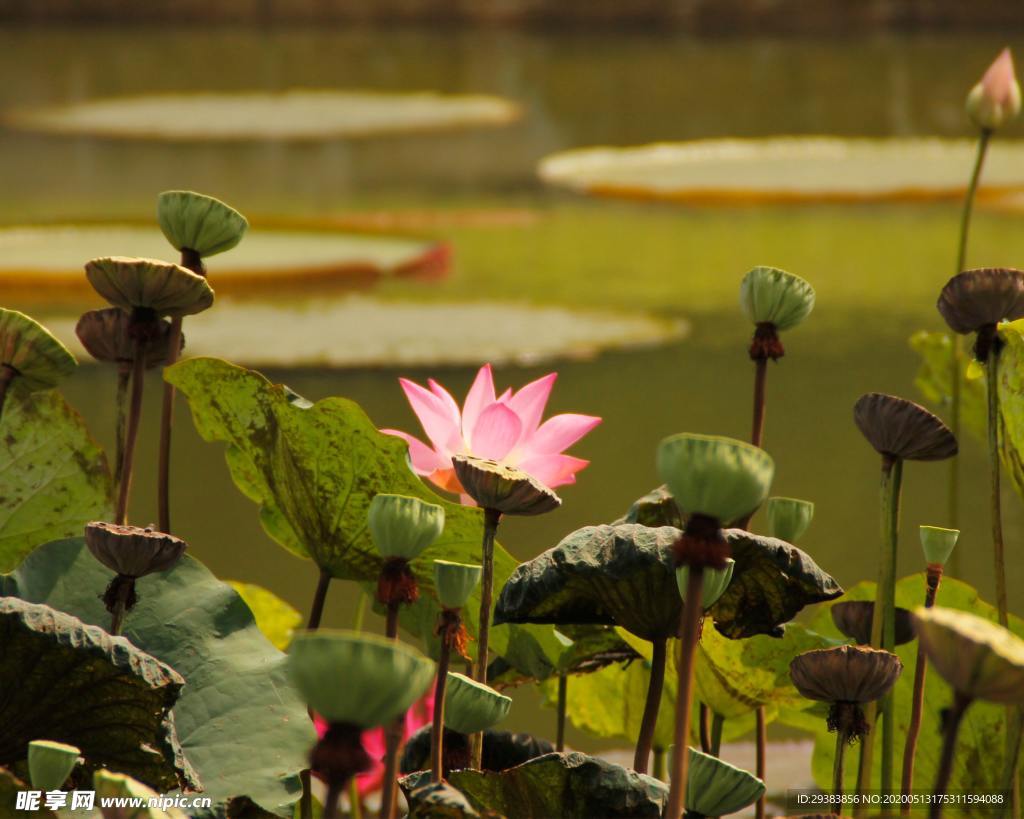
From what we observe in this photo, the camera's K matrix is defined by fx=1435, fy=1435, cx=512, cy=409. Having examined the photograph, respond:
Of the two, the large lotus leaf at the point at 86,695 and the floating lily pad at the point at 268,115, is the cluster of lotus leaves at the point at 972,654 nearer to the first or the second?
the large lotus leaf at the point at 86,695

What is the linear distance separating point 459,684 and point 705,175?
11.2ft

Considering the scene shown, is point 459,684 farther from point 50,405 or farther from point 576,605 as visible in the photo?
point 50,405

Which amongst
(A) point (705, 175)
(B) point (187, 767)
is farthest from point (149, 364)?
(A) point (705, 175)

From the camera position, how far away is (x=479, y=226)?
3053 mm

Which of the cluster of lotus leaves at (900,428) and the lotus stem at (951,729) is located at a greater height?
the cluster of lotus leaves at (900,428)

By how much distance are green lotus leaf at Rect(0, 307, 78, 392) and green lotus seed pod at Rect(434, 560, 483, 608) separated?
12 centimetres

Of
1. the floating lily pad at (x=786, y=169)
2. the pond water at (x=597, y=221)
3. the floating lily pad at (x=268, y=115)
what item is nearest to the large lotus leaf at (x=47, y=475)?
the pond water at (x=597, y=221)

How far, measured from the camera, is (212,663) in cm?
40

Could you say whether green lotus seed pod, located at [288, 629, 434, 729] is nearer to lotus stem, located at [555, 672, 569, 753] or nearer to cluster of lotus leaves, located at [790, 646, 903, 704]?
cluster of lotus leaves, located at [790, 646, 903, 704]

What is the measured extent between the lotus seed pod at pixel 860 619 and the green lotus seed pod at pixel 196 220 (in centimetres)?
21

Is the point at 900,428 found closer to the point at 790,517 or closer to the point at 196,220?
the point at 790,517

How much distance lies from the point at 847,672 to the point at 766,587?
0.06 metres

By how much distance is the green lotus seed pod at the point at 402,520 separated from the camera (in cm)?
30

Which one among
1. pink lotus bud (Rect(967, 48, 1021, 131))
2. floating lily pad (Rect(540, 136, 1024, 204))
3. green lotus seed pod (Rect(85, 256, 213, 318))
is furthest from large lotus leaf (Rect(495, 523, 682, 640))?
floating lily pad (Rect(540, 136, 1024, 204))
